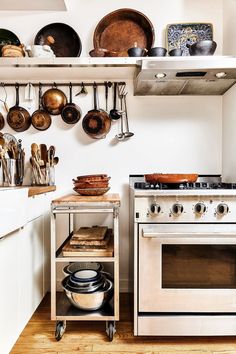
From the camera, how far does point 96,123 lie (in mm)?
2023

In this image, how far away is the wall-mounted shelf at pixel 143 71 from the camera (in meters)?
1.64

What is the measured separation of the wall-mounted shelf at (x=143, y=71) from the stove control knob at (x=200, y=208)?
2.67 feet

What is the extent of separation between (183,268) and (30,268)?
2.83ft

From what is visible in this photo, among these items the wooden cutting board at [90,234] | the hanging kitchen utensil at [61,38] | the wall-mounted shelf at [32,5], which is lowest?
the wooden cutting board at [90,234]

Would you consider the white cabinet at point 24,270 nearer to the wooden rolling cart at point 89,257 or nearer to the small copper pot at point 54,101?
the wooden rolling cart at point 89,257

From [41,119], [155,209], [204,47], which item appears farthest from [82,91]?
[155,209]

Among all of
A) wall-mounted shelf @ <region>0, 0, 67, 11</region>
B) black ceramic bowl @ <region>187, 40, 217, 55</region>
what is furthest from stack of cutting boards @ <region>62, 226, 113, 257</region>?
wall-mounted shelf @ <region>0, 0, 67, 11</region>

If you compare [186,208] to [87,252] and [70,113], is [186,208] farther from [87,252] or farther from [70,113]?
[70,113]

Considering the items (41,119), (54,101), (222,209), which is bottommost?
(222,209)

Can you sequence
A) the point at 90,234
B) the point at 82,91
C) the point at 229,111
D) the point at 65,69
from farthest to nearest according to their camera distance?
the point at 82,91
the point at 229,111
the point at 65,69
the point at 90,234

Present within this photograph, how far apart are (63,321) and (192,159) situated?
1.40m

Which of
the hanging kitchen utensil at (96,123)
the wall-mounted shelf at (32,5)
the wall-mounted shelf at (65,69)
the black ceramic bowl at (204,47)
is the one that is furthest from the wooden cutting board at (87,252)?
the wall-mounted shelf at (32,5)

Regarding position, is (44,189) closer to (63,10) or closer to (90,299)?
(90,299)

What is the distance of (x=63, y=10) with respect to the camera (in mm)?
2070
